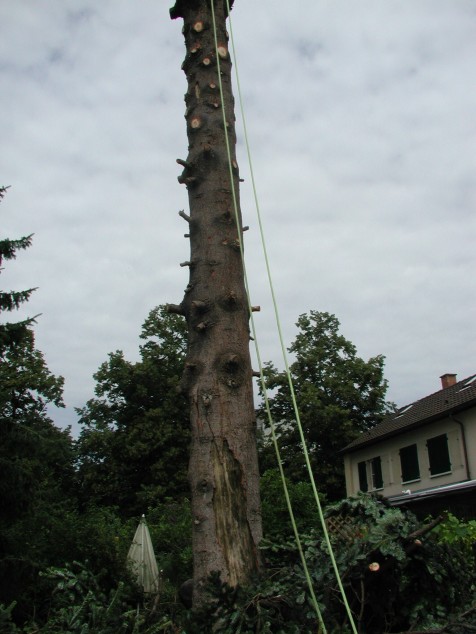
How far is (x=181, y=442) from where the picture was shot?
27.6m

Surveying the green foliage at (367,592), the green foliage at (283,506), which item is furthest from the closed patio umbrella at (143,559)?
the green foliage at (367,592)

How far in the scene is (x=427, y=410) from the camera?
25.1 meters

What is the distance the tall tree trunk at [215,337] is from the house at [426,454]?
12.9 m

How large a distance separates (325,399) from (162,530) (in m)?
21.5

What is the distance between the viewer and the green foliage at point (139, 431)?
88.6 ft

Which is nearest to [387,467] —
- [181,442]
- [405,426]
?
[405,426]

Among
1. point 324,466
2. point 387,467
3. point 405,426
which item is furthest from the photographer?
point 324,466

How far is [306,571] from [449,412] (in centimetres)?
1964

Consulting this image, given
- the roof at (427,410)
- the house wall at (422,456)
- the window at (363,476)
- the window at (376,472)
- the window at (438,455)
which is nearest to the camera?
the house wall at (422,456)

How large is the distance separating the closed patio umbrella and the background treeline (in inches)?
7.3

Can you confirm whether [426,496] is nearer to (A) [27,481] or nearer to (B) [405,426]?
(B) [405,426]

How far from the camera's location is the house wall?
2088 centimetres

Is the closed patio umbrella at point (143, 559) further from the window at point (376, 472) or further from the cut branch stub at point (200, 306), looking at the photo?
the window at point (376, 472)

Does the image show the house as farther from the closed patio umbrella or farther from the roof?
the closed patio umbrella
